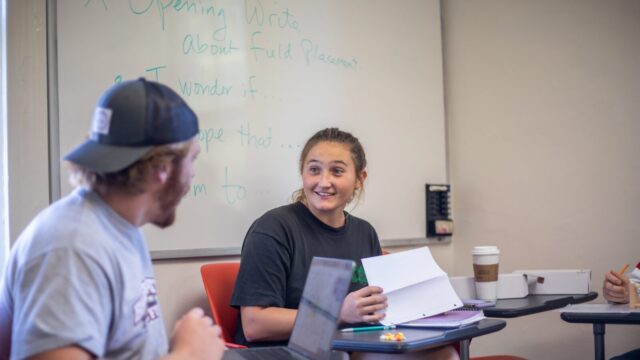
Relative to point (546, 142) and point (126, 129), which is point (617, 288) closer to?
point (546, 142)

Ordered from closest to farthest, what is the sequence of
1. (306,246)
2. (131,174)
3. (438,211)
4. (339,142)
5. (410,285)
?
(131,174)
(410,285)
(306,246)
(339,142)
(438,211)

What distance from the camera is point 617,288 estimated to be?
2.26 metres

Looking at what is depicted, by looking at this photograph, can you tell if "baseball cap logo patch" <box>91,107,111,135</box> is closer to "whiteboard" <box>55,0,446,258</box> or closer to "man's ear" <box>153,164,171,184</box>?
"man's ear" <box>153,164,171,184</box>

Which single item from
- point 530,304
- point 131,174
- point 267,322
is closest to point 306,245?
point 267,322

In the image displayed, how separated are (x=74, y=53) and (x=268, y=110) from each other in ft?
2.50

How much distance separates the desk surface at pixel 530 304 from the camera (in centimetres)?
194

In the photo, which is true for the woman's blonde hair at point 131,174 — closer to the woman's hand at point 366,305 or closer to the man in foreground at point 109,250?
the man in foreground at point 109,250

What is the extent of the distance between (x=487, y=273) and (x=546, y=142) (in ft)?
3.68

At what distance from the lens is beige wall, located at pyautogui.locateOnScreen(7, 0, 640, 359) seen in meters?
2.84

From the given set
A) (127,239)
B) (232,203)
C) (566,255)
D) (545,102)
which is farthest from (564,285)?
(127,239)

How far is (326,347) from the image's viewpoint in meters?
1.18

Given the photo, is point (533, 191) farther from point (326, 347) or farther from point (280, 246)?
point (326, 347)

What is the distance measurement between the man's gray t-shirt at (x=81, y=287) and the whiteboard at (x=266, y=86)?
1096 mm

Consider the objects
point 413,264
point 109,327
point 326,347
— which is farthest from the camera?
point 413,264
